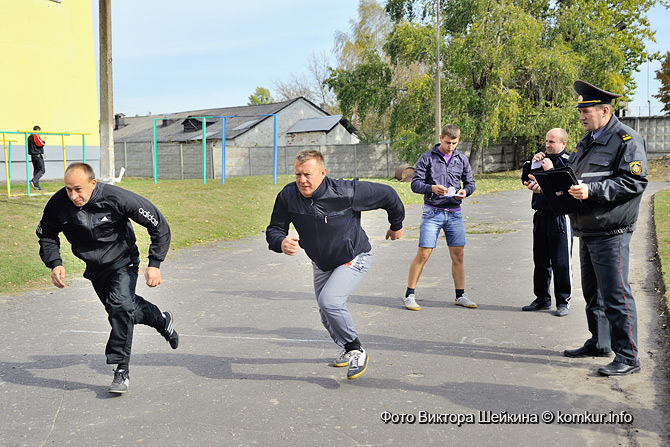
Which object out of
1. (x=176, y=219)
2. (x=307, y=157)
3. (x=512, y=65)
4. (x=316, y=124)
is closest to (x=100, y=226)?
(x=307, y=157)

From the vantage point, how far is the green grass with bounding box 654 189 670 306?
832 cm

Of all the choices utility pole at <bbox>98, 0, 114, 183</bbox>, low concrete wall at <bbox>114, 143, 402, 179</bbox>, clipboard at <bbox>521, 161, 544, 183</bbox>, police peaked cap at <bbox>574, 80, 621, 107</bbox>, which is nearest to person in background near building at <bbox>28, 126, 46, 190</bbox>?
utility pole at <bbox>98, 0, 114, 183</bbox>

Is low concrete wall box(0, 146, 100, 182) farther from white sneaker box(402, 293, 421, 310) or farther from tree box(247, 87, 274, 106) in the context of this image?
tree box(247, 87, 274, 106)

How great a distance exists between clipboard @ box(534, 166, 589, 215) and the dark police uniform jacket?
0.08 meters

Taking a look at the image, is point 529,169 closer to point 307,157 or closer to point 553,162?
point 553,162

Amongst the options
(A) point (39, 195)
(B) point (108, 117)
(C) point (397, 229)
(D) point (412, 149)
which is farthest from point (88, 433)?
(D) point (412, 149)

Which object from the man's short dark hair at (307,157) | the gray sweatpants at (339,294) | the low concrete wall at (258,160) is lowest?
the low concrete wall at (258,160)

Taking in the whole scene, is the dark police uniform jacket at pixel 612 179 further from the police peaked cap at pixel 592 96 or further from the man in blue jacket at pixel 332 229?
the man in blue jacket at pixel 332 229

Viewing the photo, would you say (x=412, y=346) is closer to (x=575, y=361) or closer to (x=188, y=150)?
(x=575, y=361)

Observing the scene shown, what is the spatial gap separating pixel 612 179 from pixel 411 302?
296 centimetres

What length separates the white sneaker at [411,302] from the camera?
7316 millimetres

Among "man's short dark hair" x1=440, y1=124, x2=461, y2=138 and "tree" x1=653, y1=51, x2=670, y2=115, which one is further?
"tree" x1=653, y1=51, x2=670, y2=115

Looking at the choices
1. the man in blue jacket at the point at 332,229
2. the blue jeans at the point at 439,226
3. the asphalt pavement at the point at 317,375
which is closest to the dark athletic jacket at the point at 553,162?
the blue jeans at the point at 439,226

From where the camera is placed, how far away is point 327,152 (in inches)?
1636
